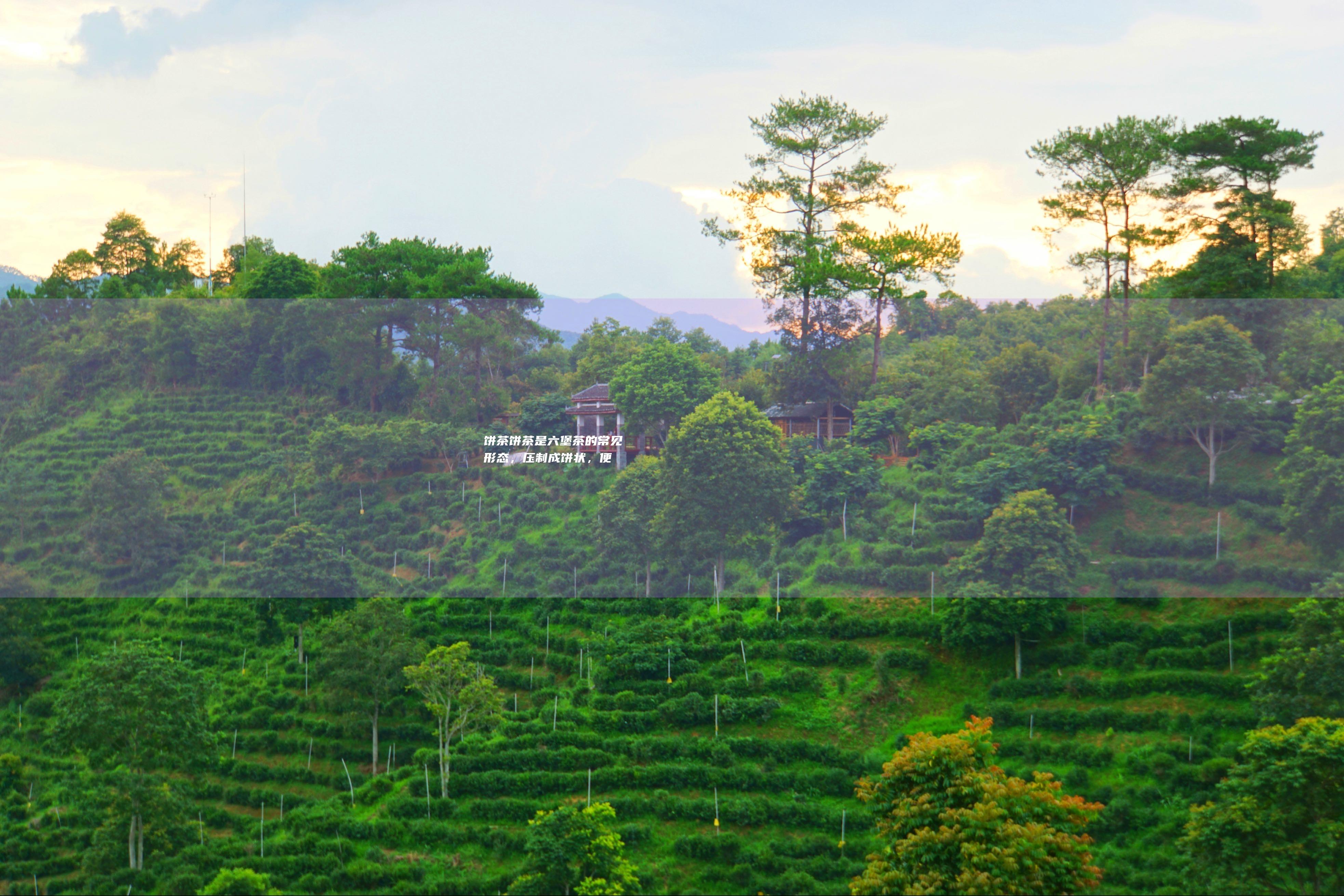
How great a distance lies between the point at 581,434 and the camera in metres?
23.3

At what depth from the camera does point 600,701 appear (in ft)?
59.8

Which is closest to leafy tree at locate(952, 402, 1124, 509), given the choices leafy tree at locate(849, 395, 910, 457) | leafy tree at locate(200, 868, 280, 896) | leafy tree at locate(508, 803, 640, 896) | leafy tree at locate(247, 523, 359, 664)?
leafy tree at locate(849, 395, 910, 457)

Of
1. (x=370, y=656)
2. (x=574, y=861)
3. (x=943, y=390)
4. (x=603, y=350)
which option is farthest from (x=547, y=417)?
(x=574, y=861)

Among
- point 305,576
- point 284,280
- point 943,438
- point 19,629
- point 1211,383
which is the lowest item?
point 19,629

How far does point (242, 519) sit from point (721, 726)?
11706 millimetres

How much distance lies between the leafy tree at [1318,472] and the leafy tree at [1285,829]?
226 inches

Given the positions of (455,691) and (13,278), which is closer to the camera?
(455,691)

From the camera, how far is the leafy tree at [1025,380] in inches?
912

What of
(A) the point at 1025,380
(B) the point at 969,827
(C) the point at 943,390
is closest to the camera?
(B) the point at 969,827

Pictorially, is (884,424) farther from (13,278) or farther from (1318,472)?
(13,278)

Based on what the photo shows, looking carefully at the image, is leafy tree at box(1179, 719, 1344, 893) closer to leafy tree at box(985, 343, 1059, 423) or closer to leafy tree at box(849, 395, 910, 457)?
leafy tree at box(849, 395, 910, 457)

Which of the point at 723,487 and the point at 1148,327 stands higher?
the point at 1148,327

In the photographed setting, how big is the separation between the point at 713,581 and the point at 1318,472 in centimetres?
1096

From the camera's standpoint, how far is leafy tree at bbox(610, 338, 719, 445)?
22.9m
